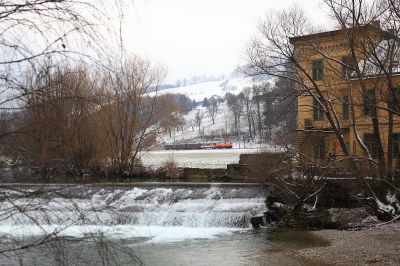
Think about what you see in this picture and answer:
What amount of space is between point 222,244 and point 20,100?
12682 millimetres

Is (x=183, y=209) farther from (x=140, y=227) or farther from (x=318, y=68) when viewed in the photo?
(x=318, y=68)

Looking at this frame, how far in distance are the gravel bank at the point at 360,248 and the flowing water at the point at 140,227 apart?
0.85 metres

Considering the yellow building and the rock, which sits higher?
the yellow building

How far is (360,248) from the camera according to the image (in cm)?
1342

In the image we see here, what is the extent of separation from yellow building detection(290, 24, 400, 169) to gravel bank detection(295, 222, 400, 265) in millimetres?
3427

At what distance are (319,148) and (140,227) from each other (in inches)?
403

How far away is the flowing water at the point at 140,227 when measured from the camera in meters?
2.75

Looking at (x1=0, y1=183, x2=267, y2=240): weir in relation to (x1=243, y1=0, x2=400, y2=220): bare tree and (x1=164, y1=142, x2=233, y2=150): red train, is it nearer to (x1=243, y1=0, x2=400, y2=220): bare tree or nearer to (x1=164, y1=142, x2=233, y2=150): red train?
(x1=243, y1=0, x2=400, y2=220): bare tree

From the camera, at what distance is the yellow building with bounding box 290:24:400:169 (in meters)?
15.2

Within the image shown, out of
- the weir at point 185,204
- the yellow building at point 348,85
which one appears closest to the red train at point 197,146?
the yellow building at point 348,85

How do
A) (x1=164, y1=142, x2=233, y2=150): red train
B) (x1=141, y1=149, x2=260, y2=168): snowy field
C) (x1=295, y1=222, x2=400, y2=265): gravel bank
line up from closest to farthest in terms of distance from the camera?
(x1=295, y1=222, x2=400, y2=265): gravel bank
(x1=141, y1=149, x2=260, y2=168): snowy field
(x1=164, y1=142, x2=233, y2=150): red train

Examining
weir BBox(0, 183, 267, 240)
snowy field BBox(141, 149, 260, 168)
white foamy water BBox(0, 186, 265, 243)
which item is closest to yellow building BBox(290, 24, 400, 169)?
weir BBox(0, 183, 267, 240)

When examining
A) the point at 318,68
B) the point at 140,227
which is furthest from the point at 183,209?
the point at 318,68

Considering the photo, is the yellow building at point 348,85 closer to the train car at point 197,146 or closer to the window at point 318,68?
the window at point 318,68
